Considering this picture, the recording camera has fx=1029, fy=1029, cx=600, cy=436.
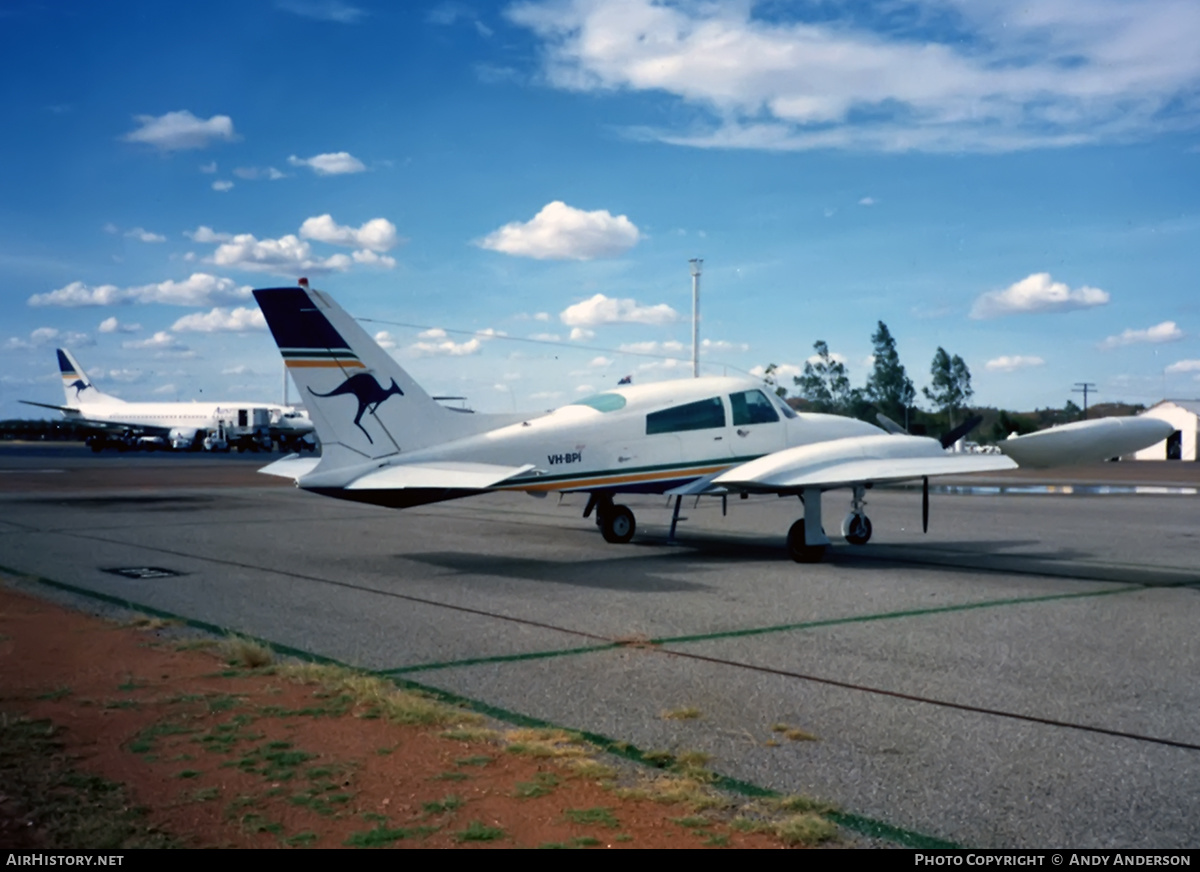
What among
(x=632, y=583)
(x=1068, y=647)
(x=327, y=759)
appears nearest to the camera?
(x=327, y=759)

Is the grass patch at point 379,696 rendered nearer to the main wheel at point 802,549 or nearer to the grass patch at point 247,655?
the grass patch at point 247,655

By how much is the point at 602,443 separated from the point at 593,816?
10.9 metres

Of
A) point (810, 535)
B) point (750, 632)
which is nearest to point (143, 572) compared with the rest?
point (750, 632)

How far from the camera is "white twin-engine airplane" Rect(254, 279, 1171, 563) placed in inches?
539

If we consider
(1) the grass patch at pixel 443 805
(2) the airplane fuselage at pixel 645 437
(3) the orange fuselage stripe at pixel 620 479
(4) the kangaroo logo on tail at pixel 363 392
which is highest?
(4) the kangaroo logo on tail at pixel 363 392

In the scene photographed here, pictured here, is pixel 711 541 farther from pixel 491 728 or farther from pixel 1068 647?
pixel 491 728

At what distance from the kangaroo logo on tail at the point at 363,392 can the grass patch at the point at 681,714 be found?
8700 mm

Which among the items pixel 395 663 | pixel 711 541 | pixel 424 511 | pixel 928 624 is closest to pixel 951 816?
pixel 395 663

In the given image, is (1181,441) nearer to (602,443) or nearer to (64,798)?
(602,443)

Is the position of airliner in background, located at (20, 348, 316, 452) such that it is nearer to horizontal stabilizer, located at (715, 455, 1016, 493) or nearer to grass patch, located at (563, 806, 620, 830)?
horizontal stabilizer, located at (715, 455, 1016, 493)

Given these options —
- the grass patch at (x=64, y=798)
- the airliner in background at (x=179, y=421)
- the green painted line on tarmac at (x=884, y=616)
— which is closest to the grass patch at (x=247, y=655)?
the grass patch at (x=64, y=798)

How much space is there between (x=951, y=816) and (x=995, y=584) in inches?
345

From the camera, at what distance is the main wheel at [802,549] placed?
15219 mm

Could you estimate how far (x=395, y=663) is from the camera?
8289 mm
